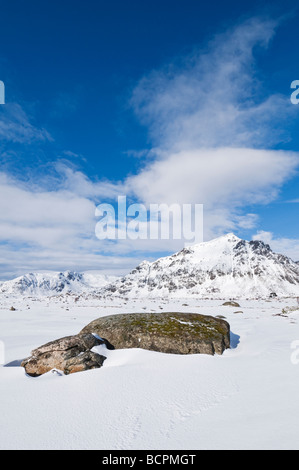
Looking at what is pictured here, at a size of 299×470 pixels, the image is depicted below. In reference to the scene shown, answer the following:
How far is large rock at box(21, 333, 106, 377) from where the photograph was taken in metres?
6.77

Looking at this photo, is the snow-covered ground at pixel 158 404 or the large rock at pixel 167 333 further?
the large rock at pixel 167 333

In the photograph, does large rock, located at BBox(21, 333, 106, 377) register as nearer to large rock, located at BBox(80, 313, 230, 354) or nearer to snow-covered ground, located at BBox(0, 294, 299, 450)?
snow-covered ground, located at BBox(0, 294, 299, 450)

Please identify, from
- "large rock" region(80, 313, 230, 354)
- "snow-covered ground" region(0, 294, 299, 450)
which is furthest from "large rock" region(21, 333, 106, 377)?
"large rock" region(80, 313, 230, 354)

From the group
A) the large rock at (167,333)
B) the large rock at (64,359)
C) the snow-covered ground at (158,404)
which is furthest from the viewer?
the large rock at (167,333)

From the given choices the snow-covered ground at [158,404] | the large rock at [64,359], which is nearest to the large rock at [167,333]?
the snow-covered ground at [158,404]

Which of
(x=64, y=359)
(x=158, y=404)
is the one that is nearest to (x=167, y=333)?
(x=64, y=359)

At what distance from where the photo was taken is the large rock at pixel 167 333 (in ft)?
26.2

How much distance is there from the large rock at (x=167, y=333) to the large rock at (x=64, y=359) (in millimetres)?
1327

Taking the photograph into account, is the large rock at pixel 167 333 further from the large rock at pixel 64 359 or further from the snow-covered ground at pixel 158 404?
the large rock at pixel 64 359

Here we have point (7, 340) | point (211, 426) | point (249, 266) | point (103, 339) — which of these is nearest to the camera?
point (211, 426)

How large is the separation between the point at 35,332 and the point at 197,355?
7585 millimetres
